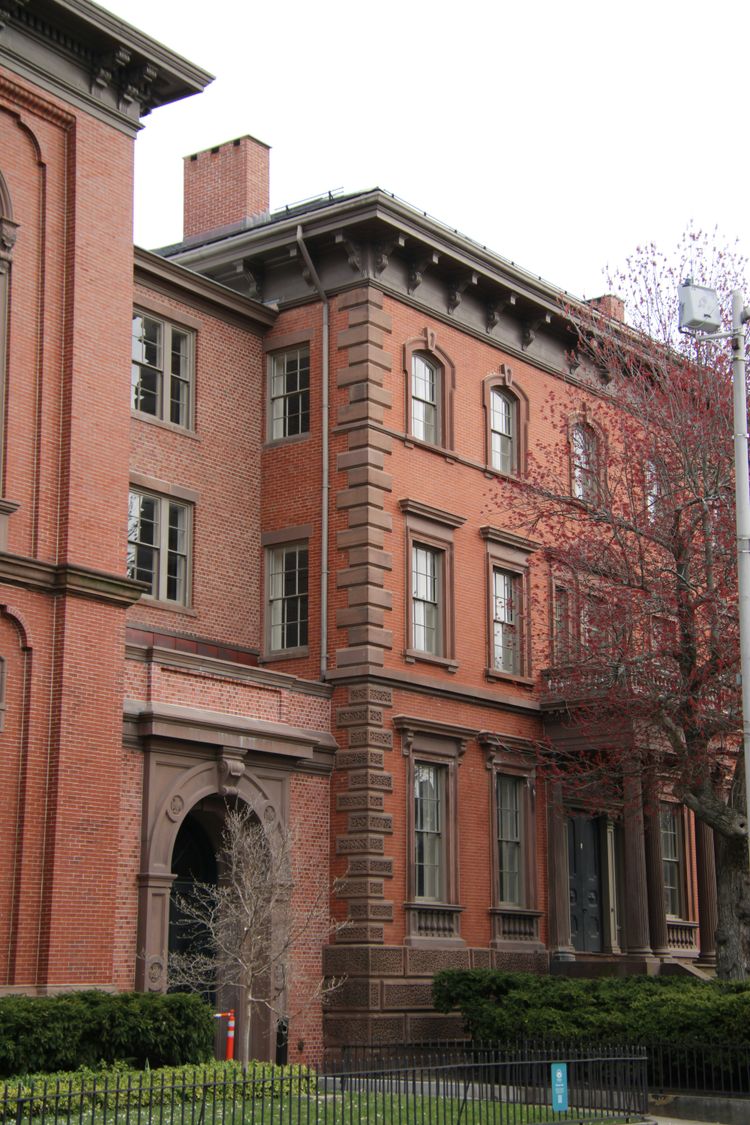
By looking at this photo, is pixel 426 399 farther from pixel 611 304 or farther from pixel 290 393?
pixel 611 304

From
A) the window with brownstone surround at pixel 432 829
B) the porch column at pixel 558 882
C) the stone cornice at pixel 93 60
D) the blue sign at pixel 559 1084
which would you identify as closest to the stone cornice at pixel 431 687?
the window with brownstone surround at pixel 432 829

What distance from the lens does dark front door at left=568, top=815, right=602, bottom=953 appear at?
3353 centimetres

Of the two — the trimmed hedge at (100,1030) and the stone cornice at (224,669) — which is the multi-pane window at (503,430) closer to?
the stone cornice at (224,669)

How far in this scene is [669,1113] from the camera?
2231cm

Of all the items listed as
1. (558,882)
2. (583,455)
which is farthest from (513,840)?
(583,455)

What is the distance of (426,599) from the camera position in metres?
30.9

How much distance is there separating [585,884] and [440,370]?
11.1m

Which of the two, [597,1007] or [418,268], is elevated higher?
[418,268]

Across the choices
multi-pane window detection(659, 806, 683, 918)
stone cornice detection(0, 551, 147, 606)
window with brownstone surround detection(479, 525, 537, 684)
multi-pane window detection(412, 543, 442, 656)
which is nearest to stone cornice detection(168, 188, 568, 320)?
window with brownstone surround detection(479, 525, 537, 684)

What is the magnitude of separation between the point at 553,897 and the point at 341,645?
7216 mm

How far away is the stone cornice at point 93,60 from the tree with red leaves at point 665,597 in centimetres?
909

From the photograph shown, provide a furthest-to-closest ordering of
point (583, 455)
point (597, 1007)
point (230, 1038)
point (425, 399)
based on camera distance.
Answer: point (583, 455), point (425, 399), point (597, 1007), point (230, 1038)

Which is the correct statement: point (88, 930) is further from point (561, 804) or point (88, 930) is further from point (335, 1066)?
point (561, 804)

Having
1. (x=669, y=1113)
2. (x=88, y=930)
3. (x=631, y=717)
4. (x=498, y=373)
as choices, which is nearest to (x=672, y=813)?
(x=631, y=717)
